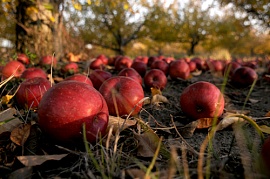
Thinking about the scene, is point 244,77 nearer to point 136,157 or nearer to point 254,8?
point 136,157

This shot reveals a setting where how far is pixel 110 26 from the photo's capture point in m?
21.3

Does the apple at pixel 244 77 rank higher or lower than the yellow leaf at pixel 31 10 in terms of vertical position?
lower

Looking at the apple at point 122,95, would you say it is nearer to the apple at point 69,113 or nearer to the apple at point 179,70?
the apple at point 69,113

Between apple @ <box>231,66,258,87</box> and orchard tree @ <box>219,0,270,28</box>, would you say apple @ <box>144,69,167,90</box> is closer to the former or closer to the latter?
apple @ <box>231,66,258,87</box>

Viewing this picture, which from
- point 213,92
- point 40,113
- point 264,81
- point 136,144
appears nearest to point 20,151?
point 40,113

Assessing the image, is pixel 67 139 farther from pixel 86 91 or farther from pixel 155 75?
pixel 155 75

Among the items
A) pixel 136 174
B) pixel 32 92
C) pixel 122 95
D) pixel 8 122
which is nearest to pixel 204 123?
pixel 122 95

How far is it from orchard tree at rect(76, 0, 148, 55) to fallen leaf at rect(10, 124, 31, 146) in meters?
19.2

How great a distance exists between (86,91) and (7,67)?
91.0 inches

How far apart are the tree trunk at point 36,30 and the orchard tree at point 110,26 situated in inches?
588

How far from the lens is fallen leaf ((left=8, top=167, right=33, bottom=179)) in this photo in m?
1.00

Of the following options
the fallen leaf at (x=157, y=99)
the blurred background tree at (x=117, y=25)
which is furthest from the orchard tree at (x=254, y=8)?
the fallen leaf at (x=157, y=99)

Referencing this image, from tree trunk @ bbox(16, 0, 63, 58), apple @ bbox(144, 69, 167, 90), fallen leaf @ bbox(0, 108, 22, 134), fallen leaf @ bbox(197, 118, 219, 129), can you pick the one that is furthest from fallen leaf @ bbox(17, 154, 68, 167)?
tree trunk @ bbox(16, 0, 63, 58)

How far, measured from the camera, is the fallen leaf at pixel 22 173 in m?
1.00
